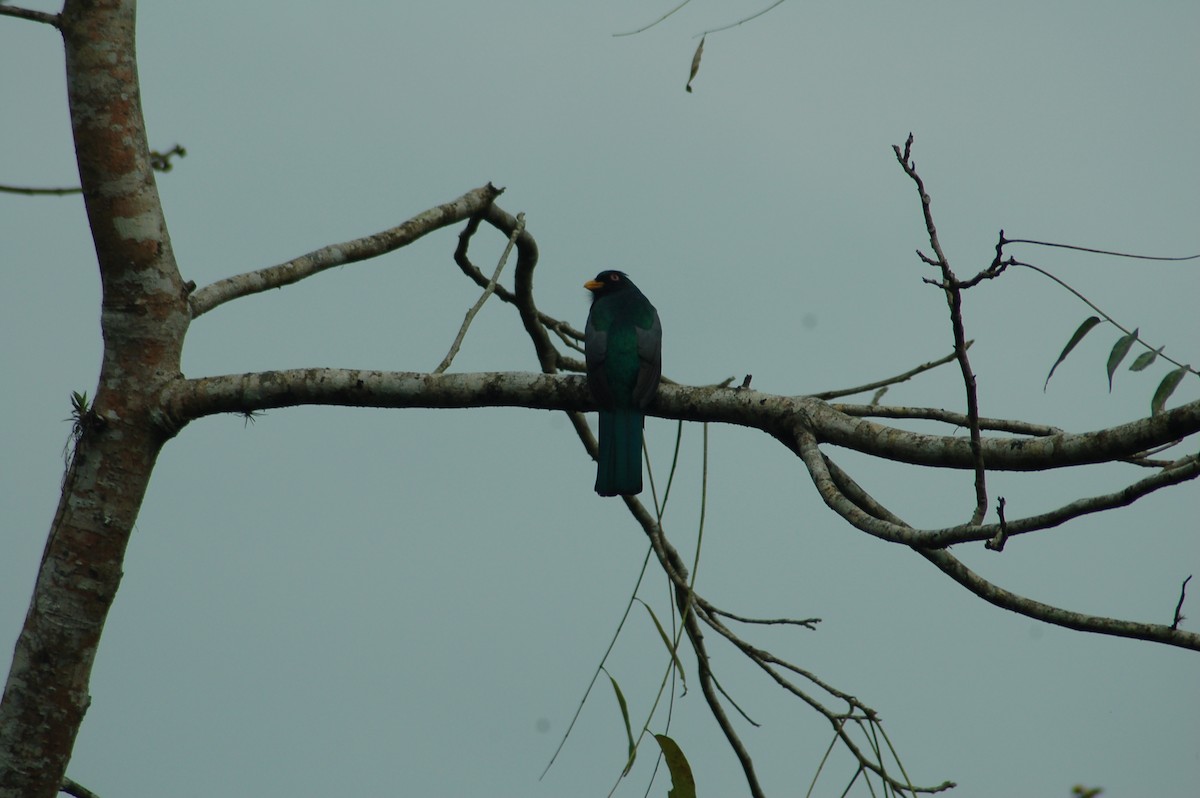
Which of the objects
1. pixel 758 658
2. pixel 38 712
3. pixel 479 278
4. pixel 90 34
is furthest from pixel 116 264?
pixel 758 658


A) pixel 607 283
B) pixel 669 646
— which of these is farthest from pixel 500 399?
pixel 607 283

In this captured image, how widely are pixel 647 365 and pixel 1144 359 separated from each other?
2.43 m

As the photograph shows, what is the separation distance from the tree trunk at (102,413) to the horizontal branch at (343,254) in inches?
9.0

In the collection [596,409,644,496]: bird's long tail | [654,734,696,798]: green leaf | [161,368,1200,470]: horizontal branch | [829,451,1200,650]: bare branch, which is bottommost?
[654,734,696,798]: green leaf

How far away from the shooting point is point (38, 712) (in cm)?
362

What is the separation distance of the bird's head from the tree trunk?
3.93m

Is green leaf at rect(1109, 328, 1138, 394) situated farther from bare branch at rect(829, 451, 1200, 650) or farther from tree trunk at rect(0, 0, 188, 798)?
tree trunk at rect(0, 0, 188, 798)

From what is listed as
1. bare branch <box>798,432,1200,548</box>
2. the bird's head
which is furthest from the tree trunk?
the bird's head

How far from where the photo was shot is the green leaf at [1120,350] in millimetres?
3178

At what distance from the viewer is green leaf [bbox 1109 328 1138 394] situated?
3.18 meters

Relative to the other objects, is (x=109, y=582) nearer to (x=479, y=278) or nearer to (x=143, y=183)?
(x=143, y=183)

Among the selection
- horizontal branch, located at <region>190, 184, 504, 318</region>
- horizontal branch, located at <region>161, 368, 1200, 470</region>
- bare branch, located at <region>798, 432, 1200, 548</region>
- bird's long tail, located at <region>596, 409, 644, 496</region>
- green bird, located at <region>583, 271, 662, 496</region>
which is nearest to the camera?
bare branch, located at <region>798, 432, 1200, 548</region>

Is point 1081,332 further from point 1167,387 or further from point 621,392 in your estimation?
point 621,392

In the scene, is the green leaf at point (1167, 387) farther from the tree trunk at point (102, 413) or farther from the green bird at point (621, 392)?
the tree trunk at point (102, 413)
